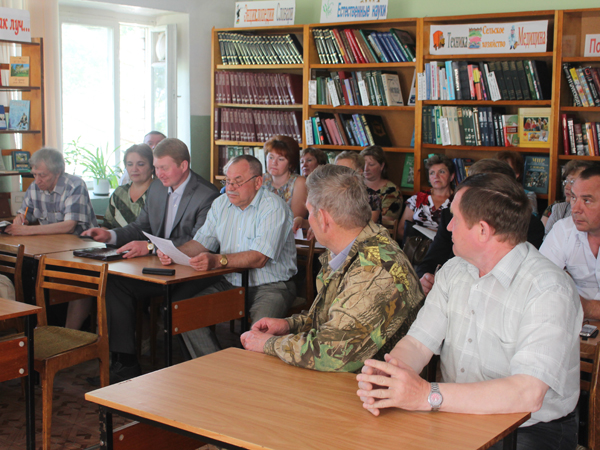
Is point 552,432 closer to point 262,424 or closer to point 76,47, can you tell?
point 262,424

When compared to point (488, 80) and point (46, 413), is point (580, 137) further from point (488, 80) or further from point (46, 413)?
point (46, 413)

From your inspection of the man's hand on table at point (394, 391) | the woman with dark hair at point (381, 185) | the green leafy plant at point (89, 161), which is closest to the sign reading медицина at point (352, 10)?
the woman with dark hair at point (381, 185)

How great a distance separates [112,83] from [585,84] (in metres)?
4.64

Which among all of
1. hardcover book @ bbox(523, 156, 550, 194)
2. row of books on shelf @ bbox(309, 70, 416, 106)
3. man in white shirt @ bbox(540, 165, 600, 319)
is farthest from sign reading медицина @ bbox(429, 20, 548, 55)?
man in white shirt @ bbox(540, 165, 600, 319)

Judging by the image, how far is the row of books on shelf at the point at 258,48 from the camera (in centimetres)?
637

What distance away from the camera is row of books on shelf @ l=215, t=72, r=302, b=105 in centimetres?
652

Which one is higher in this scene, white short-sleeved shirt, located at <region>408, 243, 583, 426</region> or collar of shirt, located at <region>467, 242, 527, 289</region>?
collar of shirt, located at <region>467, 242, 527, 289</region>

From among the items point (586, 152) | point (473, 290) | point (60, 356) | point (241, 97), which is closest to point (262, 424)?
point (473, 290)

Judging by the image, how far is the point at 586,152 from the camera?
5059mm

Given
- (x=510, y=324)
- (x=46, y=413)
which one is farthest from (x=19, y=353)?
(x=510, y=324)

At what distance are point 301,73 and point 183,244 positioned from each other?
3.49 meters

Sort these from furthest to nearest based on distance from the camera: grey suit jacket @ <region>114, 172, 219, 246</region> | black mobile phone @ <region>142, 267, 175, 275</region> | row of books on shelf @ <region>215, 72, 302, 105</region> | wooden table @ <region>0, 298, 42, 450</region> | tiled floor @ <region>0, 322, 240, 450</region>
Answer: row of books on shelf @ <region>215, 72, 302, 105</region> < grey suit jacket @ <region>114, 172, 219, 246</region> < black mobile phone @ <region>142, 267, 175, 275</region> < tiled floor @ <region>0, 322, 240, 450</region> < wooden table @ <region>0, 298, 42, 450</region>

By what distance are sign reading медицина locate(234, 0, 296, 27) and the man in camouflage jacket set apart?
14.8 ft

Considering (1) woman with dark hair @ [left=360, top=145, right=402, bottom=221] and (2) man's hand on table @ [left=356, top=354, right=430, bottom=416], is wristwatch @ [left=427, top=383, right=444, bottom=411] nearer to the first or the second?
(2) man's hand on table @ [left=356, top=354, right=430, bottom=416]
